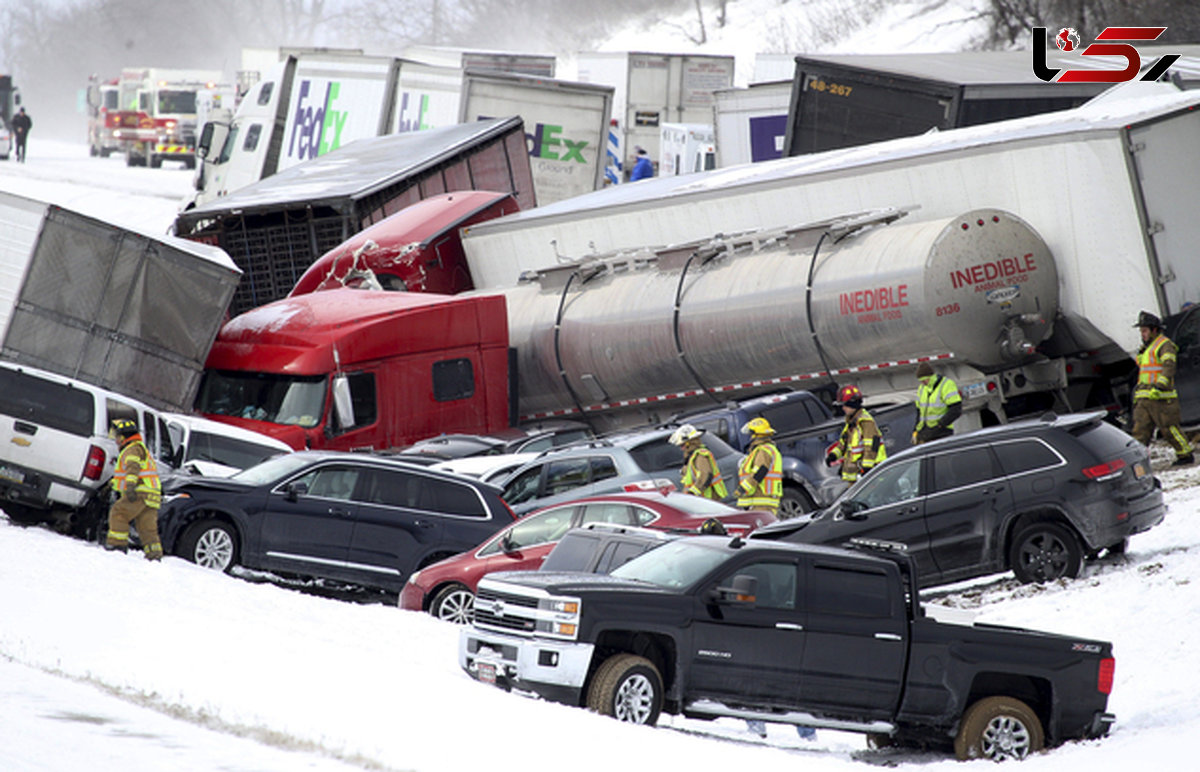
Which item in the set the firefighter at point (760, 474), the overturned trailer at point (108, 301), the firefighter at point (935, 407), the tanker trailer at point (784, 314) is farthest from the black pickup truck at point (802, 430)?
the overturned trailer at point (108, 301)

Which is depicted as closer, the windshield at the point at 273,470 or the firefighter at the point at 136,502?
the firefighter at the point at 136,502

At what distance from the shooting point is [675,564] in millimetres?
10367

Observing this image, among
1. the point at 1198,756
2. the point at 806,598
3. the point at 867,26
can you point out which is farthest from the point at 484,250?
the point at 867,26

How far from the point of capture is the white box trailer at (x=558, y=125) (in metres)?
33.9

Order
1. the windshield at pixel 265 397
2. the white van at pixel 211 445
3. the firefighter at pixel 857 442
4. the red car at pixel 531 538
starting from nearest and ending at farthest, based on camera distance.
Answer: the red car at pixel 531 538
the firefighter at pixel 857 442
the white van at pixel 211 445
the windshield at pixel 265 397

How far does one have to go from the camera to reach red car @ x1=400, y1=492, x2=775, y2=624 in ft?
44.2

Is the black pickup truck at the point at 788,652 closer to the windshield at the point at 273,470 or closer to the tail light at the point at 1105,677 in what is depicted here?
the tail light at the point at 1105,677

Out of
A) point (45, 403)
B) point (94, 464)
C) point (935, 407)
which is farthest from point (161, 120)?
point (935, 407)

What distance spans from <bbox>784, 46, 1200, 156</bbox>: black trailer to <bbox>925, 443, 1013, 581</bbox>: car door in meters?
13.9

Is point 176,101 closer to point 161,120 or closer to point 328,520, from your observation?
point 161,120

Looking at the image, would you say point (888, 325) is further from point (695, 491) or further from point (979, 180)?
point (695, 491)

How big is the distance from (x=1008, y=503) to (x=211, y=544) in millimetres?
7257

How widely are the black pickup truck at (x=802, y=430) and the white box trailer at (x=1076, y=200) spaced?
121 cm

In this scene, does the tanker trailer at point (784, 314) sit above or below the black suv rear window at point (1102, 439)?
above
